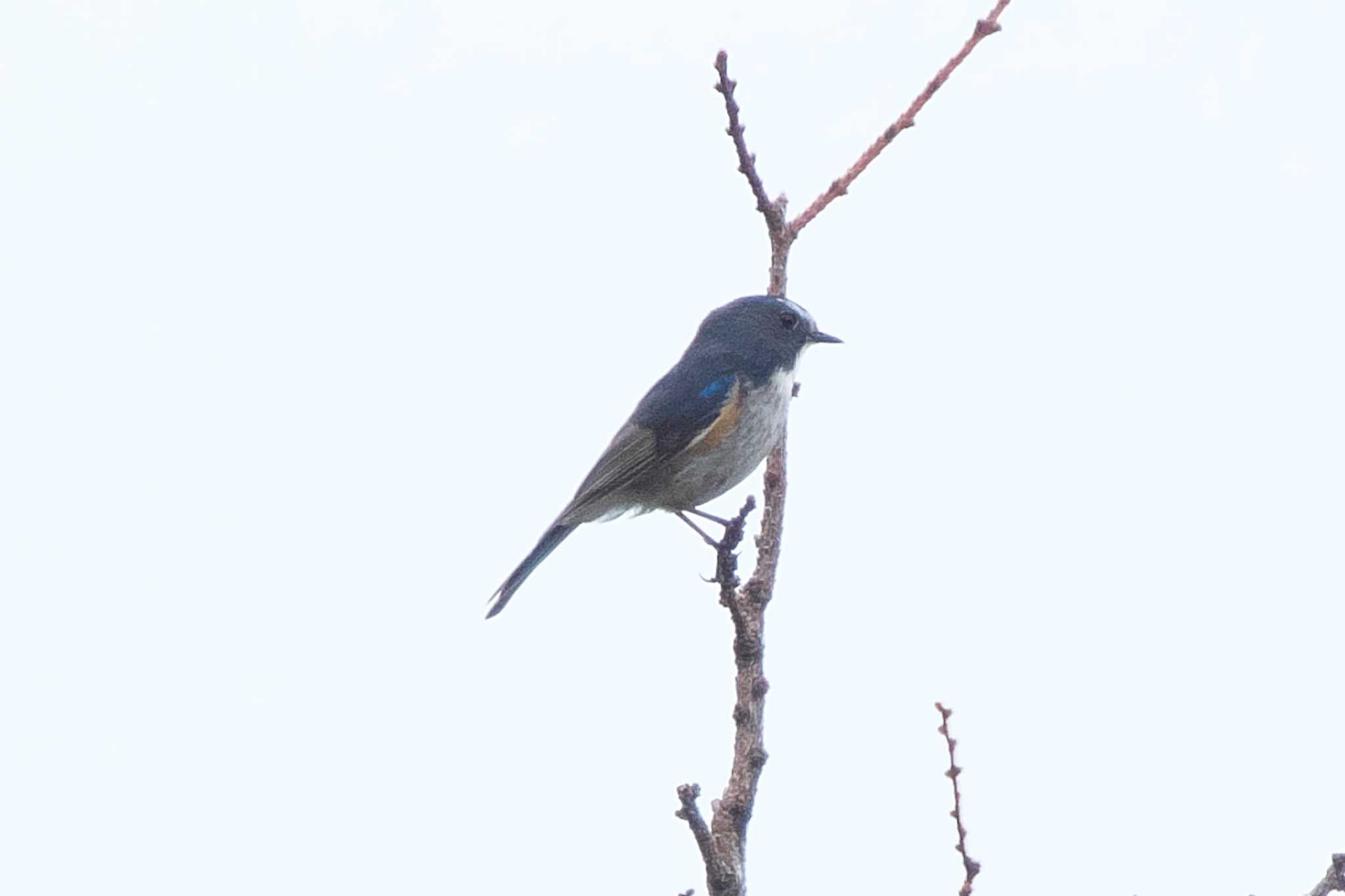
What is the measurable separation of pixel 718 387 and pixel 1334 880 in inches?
186

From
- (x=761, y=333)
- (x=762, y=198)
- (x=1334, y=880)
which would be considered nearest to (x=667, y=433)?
(x=761, y=333)

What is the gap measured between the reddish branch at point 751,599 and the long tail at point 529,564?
2.22 meters

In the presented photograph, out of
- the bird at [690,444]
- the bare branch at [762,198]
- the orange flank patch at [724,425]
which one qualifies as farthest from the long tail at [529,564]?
the bare branch at [762,198]

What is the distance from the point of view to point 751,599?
4883 mm

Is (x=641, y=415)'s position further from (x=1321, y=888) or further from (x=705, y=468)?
(x=1321, y=888)

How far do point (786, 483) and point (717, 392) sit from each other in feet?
7.34

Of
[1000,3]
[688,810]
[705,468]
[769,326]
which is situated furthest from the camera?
[769,326]

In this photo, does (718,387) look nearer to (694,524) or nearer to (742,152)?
(694,524)

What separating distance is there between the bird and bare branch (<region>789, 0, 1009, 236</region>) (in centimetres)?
195

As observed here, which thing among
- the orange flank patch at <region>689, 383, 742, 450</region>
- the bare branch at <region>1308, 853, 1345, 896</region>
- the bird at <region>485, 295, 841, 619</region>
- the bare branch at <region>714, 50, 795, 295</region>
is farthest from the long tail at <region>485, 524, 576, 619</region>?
the bare branch at <region>1308, 853, 1345, 896</region>

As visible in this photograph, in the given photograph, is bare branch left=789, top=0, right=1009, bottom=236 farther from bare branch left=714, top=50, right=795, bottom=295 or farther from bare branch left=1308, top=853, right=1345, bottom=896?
bare branch left=1308, top=853, right=1345, bottom=896

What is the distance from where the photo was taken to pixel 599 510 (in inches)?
305

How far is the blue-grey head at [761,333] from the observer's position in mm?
7930

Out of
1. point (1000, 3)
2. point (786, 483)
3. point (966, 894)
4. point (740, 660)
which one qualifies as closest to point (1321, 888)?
point (966, 894)
